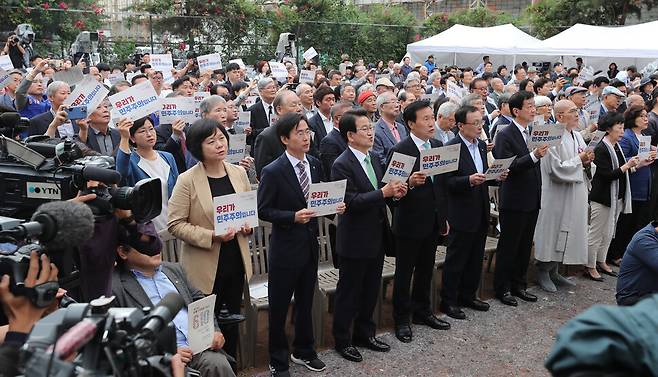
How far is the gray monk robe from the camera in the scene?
265 inches

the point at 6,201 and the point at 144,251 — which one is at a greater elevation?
the point at 6,201

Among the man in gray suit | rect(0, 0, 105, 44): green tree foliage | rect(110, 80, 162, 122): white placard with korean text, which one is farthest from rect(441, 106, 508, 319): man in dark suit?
rect(0, 0, 105, 44): green tree foliage

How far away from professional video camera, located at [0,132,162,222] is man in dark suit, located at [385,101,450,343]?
8.86ft

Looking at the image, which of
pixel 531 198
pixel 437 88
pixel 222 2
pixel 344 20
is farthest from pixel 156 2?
pixel 531 198

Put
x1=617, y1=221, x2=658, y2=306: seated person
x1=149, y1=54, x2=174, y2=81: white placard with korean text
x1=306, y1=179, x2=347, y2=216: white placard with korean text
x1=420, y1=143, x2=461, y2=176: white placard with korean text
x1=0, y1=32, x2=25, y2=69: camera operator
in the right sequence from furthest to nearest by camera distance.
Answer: x1=0, y1=32, x2=25, y2=69: camera operator < x1=149, y1=54, x2=174, y2=81: white placard with korean text < x1=420, y1=143, x2=461, y2=176: white placard with korean text < x1=306, y1=179, x2=347, y2=216: white placard with korean text < x1=617, y1=221, x2=658, y2=306: seated person

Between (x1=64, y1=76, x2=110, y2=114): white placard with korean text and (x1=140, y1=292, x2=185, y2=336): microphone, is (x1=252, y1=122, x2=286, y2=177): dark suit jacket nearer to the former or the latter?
(x1=64, y1=76, x2=110, y2=114): white placard with korean text

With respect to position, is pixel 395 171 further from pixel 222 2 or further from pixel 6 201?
pixel 222 2

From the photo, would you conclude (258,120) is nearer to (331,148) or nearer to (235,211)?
(331,148)

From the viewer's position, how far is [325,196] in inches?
186

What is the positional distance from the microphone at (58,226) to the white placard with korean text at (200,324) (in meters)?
1.08

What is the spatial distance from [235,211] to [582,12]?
32737mm

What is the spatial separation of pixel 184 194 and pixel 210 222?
9.8 inches

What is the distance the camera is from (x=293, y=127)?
4801mm

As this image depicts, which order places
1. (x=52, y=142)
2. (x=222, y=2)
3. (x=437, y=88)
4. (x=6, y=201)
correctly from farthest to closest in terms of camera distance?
1. (x=222, y=2)
2. (x=437, y=88)
3. (x=52, y=142)
4. (x=6, y=201)
